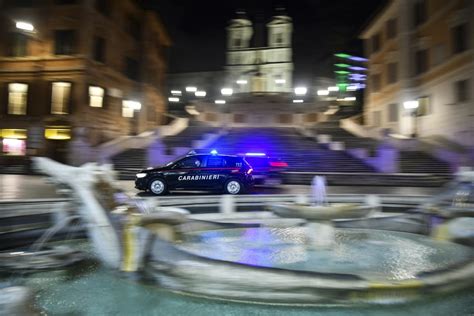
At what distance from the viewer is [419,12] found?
32.3m

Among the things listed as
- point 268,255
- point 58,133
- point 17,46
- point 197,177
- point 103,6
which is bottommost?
point 268,255

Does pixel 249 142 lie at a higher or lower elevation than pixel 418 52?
lower

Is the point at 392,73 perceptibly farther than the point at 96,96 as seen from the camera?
Yes

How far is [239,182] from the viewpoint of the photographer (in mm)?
15250

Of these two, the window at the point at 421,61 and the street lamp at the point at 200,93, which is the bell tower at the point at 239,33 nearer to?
the street lamp at the point at 200,93

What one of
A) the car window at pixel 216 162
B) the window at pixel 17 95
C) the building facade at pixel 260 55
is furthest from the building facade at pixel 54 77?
the building facade at pixel 260 55

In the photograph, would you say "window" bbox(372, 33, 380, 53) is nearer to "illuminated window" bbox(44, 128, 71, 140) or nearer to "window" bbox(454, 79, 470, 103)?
"window" bbox(454, 79, 470, 103)

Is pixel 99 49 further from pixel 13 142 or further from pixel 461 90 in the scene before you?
pixel 461 90

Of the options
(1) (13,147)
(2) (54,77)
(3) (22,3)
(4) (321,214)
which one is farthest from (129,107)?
(4) (321,214)

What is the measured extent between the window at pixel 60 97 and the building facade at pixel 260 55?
42.2 metres

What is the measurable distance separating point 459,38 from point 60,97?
27985mm

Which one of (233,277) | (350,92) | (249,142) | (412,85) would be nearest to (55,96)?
(249,142)

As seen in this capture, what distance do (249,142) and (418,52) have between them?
15280 millimetres

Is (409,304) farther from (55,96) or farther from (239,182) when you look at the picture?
(55,96)
